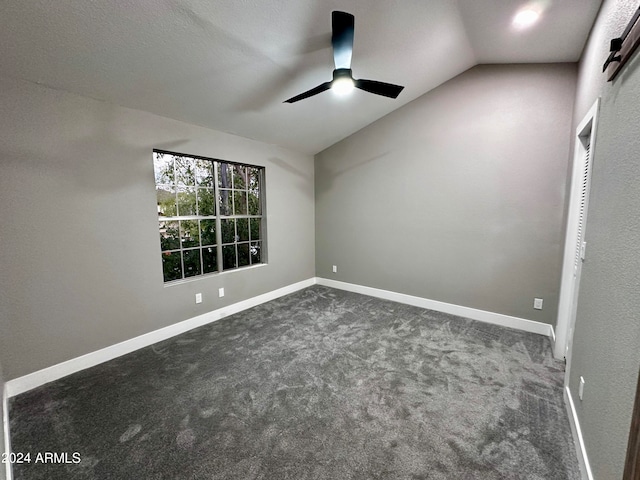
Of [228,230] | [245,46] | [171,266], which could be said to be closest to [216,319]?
[171,266]

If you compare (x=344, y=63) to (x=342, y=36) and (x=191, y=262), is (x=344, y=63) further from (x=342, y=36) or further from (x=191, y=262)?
(x=191, y=262)

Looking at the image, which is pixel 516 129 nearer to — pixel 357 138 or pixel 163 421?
pixel 357 138

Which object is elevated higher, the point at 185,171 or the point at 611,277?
the point at 185,171

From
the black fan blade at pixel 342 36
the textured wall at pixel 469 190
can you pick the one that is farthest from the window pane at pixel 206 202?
the black fan blade at pixel 342 36

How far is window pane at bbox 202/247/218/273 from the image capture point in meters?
3.63

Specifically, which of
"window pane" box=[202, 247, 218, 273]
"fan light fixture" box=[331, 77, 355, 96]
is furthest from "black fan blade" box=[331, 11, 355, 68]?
"window pane" box=[202, 247, 218, 273]

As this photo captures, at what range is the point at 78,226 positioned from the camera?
2.43 m

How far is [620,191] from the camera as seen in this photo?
4.28ft

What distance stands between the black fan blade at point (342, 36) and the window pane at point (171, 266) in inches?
111

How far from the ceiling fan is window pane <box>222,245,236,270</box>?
2423 mm

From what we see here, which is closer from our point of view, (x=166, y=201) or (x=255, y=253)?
(x=166, y=201)

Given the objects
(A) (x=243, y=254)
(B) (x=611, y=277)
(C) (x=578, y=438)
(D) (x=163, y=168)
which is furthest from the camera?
(A) (x=243, y=254)

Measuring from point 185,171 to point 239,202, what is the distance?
2.83 ft

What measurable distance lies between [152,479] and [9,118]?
A: 275 cm
